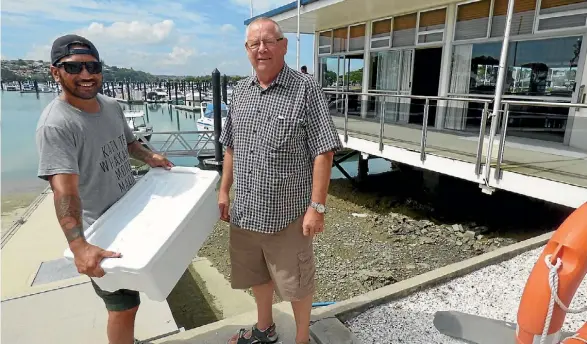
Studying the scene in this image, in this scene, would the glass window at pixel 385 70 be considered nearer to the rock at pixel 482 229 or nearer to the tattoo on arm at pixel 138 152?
the rock at pixel 482 229

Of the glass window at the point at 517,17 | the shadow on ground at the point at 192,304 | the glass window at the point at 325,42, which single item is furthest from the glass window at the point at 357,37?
the shadow on ground at the point at 192,304

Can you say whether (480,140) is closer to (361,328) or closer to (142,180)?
(361,328)

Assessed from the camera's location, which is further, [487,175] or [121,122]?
[487,175]

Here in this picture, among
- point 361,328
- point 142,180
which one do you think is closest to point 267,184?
point 142,180

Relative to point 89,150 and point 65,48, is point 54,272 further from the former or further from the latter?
point 65,48

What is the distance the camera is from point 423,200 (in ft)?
26.7

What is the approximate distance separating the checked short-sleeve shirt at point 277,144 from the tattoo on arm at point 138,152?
0.62 meters

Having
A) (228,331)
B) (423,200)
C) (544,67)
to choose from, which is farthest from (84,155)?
(423,200)

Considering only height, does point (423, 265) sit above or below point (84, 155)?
below

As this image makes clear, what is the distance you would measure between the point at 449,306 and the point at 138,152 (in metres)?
2.39

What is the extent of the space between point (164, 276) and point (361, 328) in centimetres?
136

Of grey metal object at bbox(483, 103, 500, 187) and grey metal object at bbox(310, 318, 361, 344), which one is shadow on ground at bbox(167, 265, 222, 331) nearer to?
grey metal object at bbox(310, 318, 361, 344)

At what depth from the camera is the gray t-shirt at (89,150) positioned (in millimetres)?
1516

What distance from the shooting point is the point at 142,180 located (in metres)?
2.02
